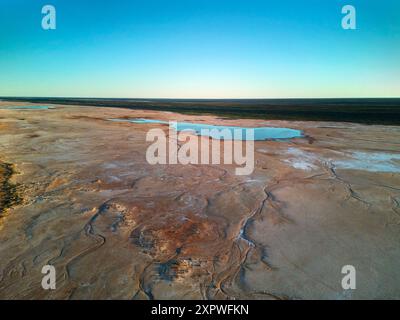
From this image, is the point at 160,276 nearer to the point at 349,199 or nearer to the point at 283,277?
the point at 283,277

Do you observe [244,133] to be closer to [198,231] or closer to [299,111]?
[198,231]

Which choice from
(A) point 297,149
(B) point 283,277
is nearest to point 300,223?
(B) point 283,277

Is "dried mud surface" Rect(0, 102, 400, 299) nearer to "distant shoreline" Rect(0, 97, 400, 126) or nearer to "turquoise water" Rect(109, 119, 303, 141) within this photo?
"turquoise water" Rect(109, 119, 303, 141)

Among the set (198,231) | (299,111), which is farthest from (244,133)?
(299,111)

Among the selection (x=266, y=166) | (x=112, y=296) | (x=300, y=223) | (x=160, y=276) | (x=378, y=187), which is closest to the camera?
(x=112, y=296)

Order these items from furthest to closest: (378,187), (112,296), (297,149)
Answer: (297,149), (378,187), (112,296)

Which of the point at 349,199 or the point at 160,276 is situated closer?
the point at 160,276

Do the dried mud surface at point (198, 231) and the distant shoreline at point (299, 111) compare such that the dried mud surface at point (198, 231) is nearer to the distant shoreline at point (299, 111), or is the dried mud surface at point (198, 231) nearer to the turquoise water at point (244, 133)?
the turquoise water at point (244, 133)

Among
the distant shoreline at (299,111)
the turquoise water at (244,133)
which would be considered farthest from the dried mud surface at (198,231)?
the distant shoreline at (299,111)
